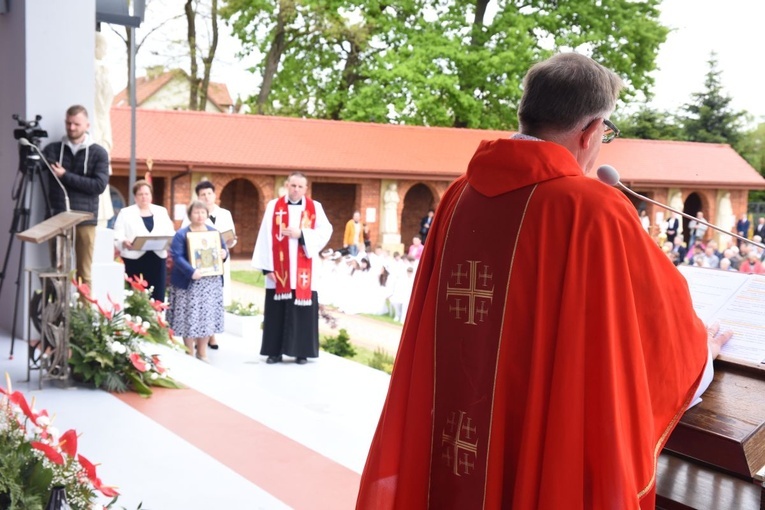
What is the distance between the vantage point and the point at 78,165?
5844 millimetres

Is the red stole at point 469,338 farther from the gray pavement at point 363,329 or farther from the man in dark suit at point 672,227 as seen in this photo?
the man in dark suit at point 672,227

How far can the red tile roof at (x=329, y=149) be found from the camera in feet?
68.8

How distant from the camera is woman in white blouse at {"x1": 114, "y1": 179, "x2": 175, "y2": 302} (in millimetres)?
7914

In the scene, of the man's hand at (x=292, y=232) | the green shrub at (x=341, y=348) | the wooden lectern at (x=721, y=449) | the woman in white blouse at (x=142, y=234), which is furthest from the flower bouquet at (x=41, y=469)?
the green shrub at (x=341, y=348)

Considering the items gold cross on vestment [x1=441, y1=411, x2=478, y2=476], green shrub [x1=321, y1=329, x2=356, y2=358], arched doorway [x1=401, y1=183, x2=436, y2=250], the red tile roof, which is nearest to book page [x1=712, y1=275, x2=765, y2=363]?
gold cross on vestment [x1=441, y1=411, x2=478, y2=476]

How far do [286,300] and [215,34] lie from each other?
18414mm

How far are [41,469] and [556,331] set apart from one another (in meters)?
1.39

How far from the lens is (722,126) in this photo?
1382 inches

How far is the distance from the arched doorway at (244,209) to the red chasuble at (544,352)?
21.7 m

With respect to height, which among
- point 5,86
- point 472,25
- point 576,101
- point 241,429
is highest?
point 472,25

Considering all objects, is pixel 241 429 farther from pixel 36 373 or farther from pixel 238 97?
pixel 238 97

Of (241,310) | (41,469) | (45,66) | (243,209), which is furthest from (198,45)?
(41,469)

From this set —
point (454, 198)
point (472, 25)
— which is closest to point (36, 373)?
→ point (454, 198)

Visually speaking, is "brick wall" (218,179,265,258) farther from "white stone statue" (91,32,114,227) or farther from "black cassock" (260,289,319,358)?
"black cassock" (260,289,319,358)
